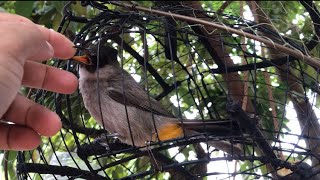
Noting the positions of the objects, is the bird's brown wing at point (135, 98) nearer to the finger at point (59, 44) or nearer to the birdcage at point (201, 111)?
the birdcage at point (201, 111)

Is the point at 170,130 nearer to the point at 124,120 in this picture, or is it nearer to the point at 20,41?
the point at 124,120

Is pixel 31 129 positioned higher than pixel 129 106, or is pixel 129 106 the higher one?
pixel 129 106

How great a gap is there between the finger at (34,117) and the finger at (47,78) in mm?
49

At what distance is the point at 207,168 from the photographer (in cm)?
155

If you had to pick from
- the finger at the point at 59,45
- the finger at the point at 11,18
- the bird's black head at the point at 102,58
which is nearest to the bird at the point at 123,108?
the bird's black head at the point at 102,58

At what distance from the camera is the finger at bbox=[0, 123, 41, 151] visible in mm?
1128

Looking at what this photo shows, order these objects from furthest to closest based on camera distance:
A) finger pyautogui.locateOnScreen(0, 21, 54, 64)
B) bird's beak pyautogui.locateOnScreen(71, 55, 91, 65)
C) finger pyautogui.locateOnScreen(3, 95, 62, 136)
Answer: bird's beak pyautogui.locateOnScreen(71, 55, 91, 65), finger pyautogui.locateOnScreen(3, 95, 62, 136), finger pyautogui.locateOnScreen(0, 21, 54, 64)

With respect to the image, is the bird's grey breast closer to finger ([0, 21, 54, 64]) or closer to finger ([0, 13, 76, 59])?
finger ([0, 13, 76, 59])

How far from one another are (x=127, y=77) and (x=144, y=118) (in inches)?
8.9

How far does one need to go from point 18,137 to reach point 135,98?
50 cm

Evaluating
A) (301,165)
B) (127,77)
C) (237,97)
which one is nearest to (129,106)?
(127,77)

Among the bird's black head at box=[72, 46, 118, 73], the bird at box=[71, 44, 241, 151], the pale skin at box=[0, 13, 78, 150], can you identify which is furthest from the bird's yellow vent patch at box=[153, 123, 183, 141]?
the pale skin at box=[0, 13, 78, 150]

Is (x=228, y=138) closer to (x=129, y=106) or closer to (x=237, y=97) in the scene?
(x=129, y=106)

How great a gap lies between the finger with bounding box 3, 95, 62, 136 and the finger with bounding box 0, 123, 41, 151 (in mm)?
13
